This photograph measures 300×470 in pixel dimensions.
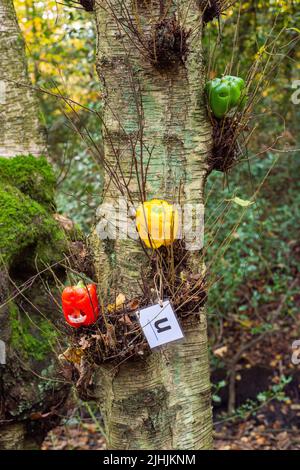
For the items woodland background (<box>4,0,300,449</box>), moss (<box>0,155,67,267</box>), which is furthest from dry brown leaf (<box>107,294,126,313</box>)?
woodland background (<box>4,0,300,449</box>)

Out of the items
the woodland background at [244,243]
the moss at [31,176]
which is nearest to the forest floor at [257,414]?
the woodland background at [244,243]

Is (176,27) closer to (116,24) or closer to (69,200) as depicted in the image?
(116,24)

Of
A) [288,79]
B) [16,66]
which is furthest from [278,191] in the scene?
[16,66]

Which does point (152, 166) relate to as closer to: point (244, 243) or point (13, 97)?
point (13, 97)

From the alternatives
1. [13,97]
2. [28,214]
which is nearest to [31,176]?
[28,214]

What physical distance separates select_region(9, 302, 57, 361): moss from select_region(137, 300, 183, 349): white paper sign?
98 centimetres

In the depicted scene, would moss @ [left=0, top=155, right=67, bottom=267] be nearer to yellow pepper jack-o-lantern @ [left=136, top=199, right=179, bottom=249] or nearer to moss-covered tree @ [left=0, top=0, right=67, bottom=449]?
moss-covered tree @ [left=0, top=0, right=67, bottom=449]

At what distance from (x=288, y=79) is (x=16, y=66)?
3.26 metres

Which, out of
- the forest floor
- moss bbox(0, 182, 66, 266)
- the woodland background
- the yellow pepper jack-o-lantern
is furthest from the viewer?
the woodland background

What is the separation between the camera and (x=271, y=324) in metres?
5.13

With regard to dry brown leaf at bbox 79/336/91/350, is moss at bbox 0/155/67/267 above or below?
above

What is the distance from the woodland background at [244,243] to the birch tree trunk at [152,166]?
2.14 meters

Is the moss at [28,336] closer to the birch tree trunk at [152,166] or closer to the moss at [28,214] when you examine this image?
the moss at [28,214]

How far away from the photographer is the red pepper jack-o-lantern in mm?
2027
